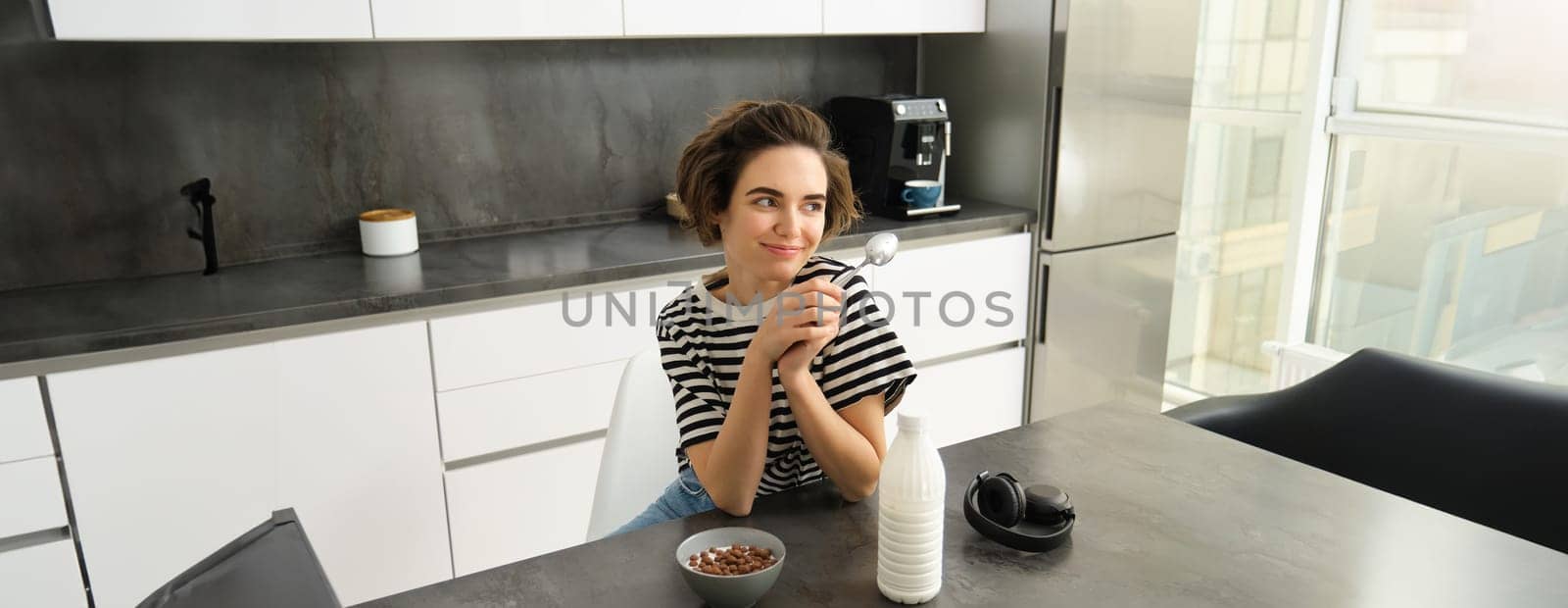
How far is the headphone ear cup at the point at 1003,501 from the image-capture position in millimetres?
1168

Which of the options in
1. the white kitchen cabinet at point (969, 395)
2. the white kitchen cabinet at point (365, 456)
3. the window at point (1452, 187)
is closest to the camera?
the white kitchen cabinet at point (365, 456)

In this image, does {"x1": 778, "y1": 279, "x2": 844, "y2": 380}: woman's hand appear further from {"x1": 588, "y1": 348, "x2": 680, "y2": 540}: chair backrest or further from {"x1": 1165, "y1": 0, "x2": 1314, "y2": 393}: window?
{"x1": 1165, "y1": 0, "x2": 1314, "y2": 393}: window

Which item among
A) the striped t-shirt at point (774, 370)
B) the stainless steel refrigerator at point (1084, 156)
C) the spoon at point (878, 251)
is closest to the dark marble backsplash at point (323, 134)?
the stainless steel refrigerator at point (1084, 156)

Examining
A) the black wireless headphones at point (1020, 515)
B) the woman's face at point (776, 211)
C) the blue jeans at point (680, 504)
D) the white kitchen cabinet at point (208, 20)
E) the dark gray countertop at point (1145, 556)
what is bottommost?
the blue jeans at point (680, 504)

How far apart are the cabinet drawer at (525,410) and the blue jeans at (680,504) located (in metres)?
0.82

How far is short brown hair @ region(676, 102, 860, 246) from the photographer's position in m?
1.24

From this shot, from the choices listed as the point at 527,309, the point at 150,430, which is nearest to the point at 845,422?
the point at 527,309

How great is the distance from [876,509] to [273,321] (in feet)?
4.15

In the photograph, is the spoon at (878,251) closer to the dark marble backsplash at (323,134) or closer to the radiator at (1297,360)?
the dark marble backsplash at (323,134)

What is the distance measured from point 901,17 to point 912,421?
1963 mm

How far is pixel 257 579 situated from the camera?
37.8 inches

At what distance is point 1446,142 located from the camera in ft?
8.97

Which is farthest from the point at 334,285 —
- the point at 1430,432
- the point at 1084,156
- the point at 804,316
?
the point at 1430,432

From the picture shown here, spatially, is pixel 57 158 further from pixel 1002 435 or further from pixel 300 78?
pixel 1002 435
